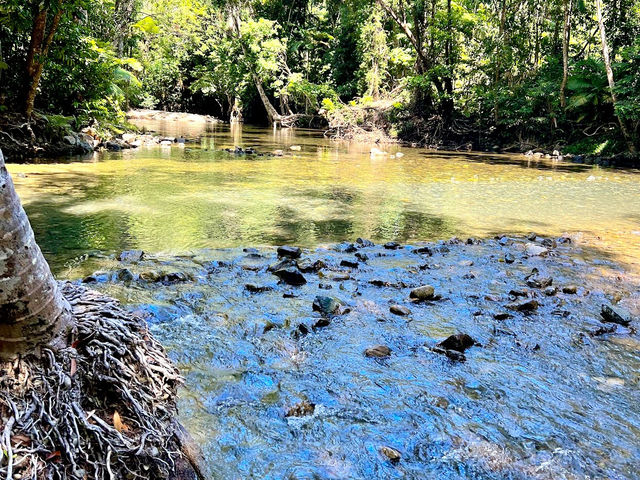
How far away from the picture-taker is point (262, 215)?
328 inches

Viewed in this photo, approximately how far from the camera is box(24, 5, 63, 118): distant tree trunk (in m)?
11.7

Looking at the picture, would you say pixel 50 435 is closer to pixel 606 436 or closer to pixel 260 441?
pixel 260 441

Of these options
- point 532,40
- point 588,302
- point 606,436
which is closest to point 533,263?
point 588,302

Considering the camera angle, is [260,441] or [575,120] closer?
[260,441]

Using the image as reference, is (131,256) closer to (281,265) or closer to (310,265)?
(281,265)

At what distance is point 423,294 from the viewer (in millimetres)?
4816

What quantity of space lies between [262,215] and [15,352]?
6.56 metres

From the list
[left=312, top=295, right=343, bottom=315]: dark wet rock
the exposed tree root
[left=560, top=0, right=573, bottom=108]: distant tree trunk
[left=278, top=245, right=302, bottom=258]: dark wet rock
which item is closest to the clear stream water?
[left=312, top=295, right=343, bottom=315]: dark wet rock

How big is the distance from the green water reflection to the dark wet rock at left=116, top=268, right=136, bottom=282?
672mm

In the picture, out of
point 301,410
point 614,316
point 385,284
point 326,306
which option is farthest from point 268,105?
point 301,410

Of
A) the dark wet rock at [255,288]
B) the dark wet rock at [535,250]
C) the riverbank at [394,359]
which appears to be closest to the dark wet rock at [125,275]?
the riverbank at [394,359]

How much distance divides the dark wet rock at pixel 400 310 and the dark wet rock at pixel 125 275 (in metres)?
2.57

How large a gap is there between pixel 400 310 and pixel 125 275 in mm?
2741

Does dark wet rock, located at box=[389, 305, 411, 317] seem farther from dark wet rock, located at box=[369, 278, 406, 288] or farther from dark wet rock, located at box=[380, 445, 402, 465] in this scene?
dark wet rock, located at box=[380, 445, 402, 465]
